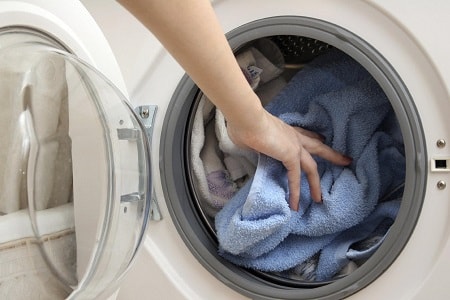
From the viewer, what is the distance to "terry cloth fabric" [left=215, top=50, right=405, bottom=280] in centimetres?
92

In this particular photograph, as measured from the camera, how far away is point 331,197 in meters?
0.94

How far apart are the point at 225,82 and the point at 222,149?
0.40 m

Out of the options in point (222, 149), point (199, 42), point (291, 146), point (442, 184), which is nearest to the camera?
point (199, 42)

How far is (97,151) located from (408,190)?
0.45m

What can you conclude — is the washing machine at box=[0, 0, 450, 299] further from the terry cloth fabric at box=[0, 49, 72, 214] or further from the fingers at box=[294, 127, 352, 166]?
the fingers at box=[294, 127, 352, 166]

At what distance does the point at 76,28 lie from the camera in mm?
769

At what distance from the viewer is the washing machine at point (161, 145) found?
768 mm

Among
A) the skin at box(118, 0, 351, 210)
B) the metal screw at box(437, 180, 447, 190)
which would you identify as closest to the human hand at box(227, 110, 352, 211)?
the skin at box(118, 0, 351, 210)

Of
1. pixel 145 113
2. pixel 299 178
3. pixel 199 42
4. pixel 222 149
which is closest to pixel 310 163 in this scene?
pixel 299 178

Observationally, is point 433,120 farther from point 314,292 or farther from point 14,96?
point 14,96

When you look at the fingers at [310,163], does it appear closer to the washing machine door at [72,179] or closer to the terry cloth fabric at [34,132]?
the washing machine door at [72,179]

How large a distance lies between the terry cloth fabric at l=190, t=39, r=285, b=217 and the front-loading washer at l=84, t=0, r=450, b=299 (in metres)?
0.02

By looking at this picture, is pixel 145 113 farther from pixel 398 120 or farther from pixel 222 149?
pixel 398 120

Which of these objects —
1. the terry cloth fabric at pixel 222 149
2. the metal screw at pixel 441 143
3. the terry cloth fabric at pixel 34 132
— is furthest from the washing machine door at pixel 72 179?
the metal screw at pixel 441 143
